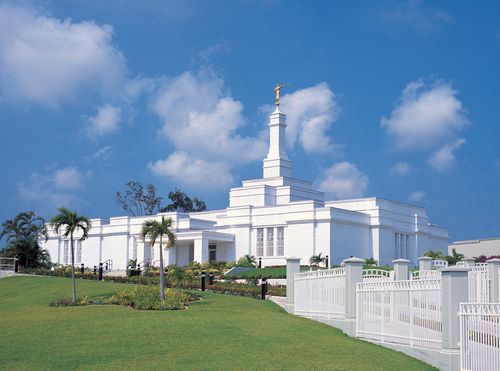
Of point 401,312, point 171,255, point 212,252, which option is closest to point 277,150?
point 212,252

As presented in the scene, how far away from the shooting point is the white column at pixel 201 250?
2052 inches

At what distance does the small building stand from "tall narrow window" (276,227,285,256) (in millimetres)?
18056

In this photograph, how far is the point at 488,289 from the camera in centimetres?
2041

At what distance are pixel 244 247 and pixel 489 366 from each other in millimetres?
41829

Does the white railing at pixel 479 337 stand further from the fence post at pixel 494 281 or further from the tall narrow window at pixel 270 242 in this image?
the tall narrow window at pixel 270 242

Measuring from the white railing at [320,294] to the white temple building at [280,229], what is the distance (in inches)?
1102

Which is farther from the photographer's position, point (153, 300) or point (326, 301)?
point (153, 300)

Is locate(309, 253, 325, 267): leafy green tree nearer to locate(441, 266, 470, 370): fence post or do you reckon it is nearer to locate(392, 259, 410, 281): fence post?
locate(392, 259, 410, 281): fence post

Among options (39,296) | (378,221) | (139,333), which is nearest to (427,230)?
(378,221)

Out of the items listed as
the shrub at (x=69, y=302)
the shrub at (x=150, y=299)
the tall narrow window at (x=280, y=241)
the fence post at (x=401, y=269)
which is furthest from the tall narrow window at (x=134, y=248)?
the fence post at (x=401, y=269)

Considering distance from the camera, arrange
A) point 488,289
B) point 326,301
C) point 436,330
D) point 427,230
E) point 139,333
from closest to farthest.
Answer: point 436,330 → point 139,333 → point 326,301 → point 488,289 → point 427,230

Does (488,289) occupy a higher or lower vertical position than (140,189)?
lower

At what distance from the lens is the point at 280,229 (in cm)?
5222

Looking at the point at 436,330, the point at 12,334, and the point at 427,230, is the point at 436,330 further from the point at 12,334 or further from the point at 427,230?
the point at 427,230
